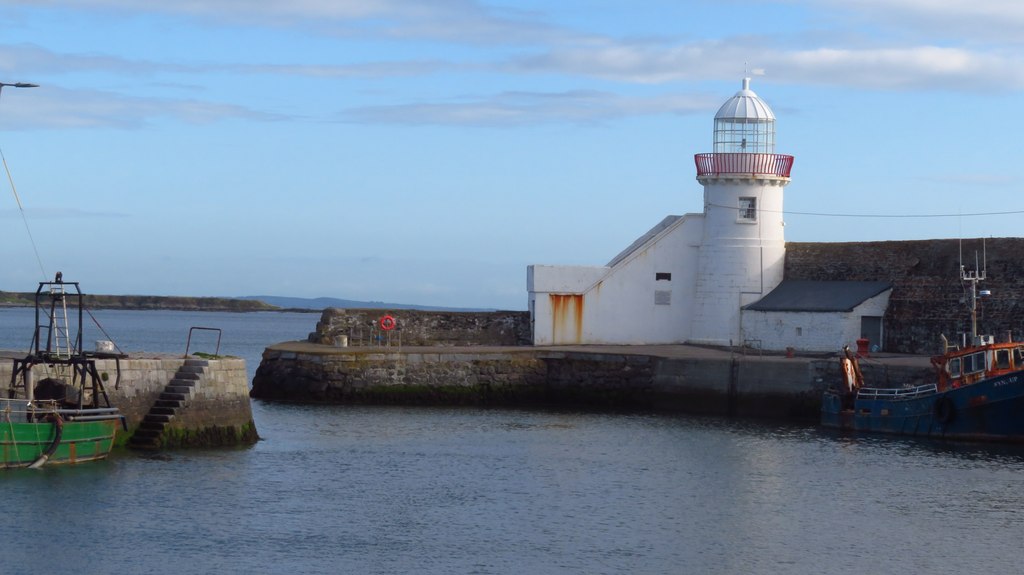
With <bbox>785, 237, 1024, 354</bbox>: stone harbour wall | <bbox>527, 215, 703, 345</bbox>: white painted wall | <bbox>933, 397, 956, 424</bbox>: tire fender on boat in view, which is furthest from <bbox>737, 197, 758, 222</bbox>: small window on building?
<bbox>933, 397, 956, 424</bbox>: tire fender on boat

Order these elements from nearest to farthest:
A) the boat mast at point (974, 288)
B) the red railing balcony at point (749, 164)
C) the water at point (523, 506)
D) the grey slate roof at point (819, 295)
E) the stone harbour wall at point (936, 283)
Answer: the water at point (523, 506), the boat mast at point (974, 288), the stone harbour wall at point (936, 283), the grey slate roof at point (819, 295), the red railing balcony at point (749, 164)

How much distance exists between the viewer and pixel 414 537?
66.9ft

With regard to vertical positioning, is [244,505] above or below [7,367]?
below

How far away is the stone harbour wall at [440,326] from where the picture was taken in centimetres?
3988

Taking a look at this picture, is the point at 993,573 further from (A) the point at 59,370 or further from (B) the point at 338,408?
(B) the point at 338,408

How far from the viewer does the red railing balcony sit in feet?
130

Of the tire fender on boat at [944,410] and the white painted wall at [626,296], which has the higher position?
the white painted wall at [626,296]

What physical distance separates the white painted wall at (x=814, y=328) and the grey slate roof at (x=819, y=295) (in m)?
0.15

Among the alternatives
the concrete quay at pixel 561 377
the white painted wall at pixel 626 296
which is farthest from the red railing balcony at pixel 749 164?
the concrete quay at pixel 561 377

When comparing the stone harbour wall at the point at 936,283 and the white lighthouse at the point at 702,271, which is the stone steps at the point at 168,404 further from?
the stone harbour wall at the point at 936,283

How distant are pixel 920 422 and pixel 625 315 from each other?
10766mm

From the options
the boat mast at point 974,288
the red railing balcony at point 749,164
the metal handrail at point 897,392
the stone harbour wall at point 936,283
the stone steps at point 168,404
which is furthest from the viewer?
the red railing balcony at point 749,164

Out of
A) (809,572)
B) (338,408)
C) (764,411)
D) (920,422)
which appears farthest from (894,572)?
(338,408)

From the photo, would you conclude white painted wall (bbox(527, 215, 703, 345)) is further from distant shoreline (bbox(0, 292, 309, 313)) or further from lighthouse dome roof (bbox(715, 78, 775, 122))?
distant shoreline (bbox(0, 292, 309, 313))
